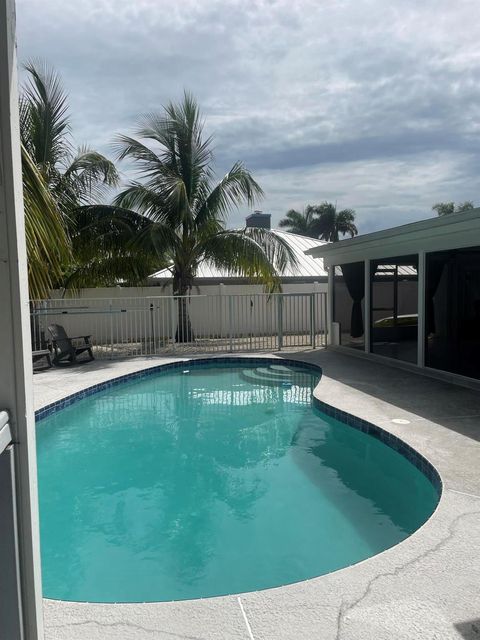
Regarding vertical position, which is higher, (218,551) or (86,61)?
(86,61)

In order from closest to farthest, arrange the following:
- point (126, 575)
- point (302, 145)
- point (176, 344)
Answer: point (126, 575), point (176, 344), point (302, 145)

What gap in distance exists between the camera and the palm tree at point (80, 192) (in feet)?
39.4

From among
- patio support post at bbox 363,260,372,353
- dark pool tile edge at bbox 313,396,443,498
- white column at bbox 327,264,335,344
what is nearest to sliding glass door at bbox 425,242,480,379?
patio support post at bbox 363,260,372,353

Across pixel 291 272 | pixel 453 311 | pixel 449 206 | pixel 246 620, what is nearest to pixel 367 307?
pixel 453 311

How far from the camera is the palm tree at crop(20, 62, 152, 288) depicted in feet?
39.4

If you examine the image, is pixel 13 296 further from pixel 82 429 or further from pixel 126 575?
pixel 82 429

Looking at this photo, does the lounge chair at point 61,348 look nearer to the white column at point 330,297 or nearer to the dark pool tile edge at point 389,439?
the dark pool tile edge at point 389,439

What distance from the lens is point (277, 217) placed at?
4219 cm

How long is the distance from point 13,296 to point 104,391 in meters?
8.53

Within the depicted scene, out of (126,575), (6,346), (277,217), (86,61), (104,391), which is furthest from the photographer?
(277,217)

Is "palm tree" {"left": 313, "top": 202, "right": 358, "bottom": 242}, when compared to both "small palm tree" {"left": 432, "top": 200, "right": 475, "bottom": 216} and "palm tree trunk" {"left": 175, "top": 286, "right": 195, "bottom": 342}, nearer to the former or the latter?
"small palm tree" {"left": 432, "top": 200, "right": 475, "bottom": 216}

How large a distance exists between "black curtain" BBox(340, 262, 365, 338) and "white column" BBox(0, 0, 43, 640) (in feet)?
36.1

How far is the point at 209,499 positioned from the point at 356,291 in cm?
806

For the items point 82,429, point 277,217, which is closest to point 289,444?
point 82,429
